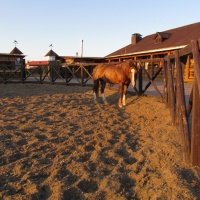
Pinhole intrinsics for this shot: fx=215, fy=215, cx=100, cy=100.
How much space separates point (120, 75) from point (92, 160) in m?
5.00

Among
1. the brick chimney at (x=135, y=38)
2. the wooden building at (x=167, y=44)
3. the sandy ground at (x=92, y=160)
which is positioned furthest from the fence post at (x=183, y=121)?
the brick chimney at (x=135, y=38)

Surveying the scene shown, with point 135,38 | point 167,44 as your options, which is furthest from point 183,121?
point 135,38

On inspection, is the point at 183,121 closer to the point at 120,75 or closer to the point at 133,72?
the point at 133,72

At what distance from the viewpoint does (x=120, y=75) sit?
25.6ft

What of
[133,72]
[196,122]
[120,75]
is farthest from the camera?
[120,75]

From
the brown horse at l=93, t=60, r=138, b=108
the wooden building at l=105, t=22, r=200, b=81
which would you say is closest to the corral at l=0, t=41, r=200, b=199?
the brown horse at l=93, t=60, r=138, b=108

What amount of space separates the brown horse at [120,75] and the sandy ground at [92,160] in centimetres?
206

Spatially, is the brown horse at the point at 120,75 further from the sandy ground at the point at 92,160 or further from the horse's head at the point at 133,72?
the sandy ground at the point at 92,160

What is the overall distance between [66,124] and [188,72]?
15.6 metres

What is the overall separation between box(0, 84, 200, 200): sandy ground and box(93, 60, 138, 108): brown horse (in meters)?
2.06

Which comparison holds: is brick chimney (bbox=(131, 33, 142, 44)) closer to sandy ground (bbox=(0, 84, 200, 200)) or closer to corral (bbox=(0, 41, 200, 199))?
sandy ground (bbox=(0, 84, 200, 200))

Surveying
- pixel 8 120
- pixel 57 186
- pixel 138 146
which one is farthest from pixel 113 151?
pixel 8 120

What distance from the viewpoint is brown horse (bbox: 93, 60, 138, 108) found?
7.24 m

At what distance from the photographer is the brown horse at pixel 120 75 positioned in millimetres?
7238
